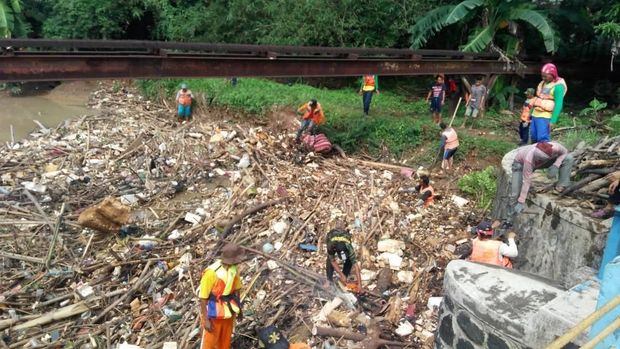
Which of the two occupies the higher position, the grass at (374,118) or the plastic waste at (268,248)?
the grass at (374,118)

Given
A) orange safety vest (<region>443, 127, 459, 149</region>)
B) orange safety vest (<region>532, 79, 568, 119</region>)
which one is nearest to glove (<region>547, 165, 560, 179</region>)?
orange safety vest (<region>532, 79, 568, 119</region>)

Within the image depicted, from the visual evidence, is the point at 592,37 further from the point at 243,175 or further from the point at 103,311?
the point at 103,311

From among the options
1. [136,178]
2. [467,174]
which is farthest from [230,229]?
[467,174]

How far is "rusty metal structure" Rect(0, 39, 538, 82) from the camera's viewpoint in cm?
Answer: 746

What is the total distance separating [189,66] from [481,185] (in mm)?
6162

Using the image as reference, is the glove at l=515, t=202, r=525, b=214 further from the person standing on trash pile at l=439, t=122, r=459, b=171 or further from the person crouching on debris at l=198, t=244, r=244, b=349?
the person crouching on debris at l=198, t=244, r=244, b=349

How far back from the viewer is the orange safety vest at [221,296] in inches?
210

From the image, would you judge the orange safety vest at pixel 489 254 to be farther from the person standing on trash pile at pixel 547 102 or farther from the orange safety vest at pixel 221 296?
the orange safety vest at pixel 221 296

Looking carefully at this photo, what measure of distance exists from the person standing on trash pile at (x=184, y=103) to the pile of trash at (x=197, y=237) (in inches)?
41.1

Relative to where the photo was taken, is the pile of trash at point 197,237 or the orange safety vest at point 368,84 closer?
the pile of trash at point 197,237

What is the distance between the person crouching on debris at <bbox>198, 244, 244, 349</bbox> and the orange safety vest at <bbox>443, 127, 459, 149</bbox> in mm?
6660

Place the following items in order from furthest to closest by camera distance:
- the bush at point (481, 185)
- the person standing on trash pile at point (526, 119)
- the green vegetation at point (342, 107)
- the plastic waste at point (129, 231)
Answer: the green vegetation at point (342, 107), the person standing on trash pile at point (526, 119), the bush at point (481, 185), the plastic waste at point (129, 231)

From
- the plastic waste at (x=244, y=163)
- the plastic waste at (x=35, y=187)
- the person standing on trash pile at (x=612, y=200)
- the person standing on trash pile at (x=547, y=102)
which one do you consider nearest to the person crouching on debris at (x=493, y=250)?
the person standing on trash pile at (x=612, y=200)

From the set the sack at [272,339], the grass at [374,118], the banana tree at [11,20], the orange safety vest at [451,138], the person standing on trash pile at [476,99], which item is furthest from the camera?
the banana tree at [11,20]
